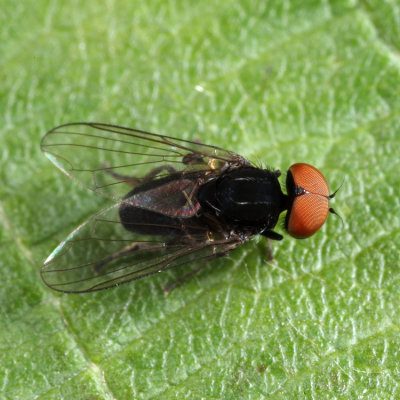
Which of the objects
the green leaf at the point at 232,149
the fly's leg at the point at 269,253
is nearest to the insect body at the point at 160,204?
the fly's leg at the point at 269,253

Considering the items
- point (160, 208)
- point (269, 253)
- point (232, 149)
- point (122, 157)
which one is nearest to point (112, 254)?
point (160, 208)

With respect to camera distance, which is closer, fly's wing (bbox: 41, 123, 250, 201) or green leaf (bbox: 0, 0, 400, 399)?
green leaf (bbox: 0, 0, 400, 399)

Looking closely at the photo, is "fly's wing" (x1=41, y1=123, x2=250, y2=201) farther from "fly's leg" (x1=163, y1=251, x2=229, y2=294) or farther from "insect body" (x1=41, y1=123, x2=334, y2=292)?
"fly's leg" (x1=163, y1=251, x2=229, y2=294)

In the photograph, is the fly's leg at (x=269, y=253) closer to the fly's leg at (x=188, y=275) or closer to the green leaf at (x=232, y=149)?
the green leaf at (x=232, y=149)

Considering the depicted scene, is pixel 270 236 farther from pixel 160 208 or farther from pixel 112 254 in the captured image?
pixel 112 254

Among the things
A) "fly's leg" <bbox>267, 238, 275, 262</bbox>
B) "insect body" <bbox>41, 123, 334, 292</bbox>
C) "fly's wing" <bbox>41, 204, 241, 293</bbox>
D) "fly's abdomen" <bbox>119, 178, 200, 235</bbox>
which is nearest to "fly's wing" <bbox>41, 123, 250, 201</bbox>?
"insect body" <bbox>41, 123, 334, 292</bbox>

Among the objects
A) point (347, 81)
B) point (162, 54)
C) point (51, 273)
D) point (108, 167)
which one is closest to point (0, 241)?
point (51, 273)

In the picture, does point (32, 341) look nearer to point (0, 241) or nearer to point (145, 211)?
point (0, 241)
